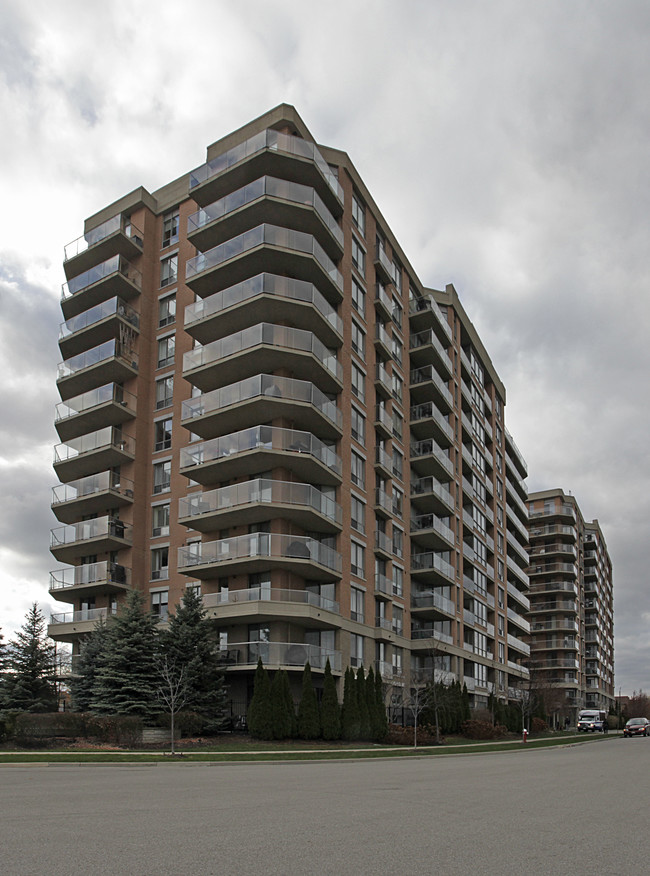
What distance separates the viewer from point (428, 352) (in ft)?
187

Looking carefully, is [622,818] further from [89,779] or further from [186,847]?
[89,779]

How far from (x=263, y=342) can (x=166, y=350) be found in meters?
10.2

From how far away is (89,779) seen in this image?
1856 centimetres

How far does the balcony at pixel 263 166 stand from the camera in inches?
1610

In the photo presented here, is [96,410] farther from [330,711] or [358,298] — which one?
[330,711]

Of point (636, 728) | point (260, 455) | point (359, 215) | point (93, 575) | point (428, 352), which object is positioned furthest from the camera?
point (636, 728)

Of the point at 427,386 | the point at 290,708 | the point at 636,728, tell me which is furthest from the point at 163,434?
the point at 636,728

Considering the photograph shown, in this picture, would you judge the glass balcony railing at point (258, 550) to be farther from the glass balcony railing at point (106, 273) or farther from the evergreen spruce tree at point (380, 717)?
the glass balcony railing at point (106, 273)

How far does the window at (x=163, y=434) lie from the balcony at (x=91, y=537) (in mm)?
4559

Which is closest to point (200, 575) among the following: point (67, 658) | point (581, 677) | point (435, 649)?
point (67, 658)

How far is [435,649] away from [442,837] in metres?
43.0

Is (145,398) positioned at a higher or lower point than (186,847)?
higher

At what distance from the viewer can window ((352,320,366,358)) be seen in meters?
46.4

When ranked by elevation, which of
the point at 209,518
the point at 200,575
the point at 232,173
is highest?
the point at 232,173
